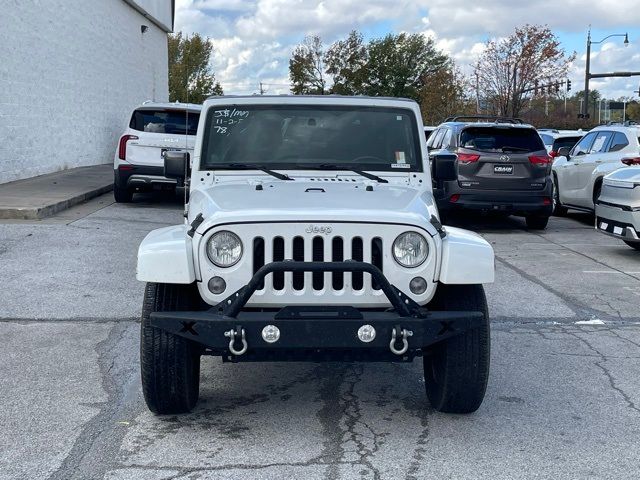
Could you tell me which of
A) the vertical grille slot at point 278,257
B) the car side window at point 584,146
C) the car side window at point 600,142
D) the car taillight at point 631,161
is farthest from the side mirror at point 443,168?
the car side window at point 584,146

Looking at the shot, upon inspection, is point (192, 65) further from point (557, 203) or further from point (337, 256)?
point (337, 256)

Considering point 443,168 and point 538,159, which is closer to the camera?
point 443,168

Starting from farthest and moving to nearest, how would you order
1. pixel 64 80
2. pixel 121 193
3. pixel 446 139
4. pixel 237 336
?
pixel 64 80, pixel 121 193, pixel 446 139, pixel 237 336

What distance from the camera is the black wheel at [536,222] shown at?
46.1 ft

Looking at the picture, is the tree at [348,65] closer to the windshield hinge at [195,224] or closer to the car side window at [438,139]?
the car side window at [438,139]

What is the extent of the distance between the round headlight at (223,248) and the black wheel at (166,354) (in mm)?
306

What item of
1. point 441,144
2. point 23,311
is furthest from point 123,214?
point 23,311

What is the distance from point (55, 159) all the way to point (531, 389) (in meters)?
16.9

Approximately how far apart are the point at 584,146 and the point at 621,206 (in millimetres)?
4802

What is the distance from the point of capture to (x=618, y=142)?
45.9ft

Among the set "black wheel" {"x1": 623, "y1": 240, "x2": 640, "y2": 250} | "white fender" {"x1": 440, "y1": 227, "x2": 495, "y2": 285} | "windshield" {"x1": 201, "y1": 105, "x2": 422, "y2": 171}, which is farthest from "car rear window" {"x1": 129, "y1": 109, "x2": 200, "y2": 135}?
"white fender" {"x1": 440, "y1": 227, "x2": 495, "y2": 285}

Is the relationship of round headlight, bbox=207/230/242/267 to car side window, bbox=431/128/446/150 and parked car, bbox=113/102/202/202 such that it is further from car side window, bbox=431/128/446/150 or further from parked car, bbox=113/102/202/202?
car side window, bbox=431/128/446/150

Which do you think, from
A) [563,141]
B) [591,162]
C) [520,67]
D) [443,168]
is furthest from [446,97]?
[443,168]

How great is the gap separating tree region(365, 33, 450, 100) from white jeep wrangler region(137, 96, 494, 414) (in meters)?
70.9
